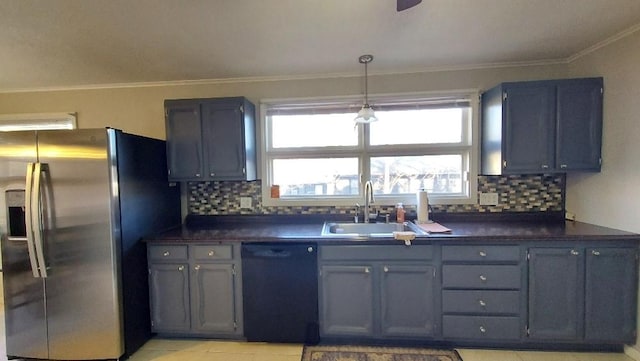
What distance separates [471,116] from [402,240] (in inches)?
56.4

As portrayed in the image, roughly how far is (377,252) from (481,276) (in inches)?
29.9

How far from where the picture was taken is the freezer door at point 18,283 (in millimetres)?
2096

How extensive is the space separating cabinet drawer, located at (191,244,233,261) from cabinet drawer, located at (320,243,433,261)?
2.41 ft

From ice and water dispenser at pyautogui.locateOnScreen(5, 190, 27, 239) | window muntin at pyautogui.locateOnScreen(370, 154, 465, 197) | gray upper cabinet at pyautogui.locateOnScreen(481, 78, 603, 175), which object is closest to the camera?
ice and water dispenser at pyautogui.locateOnScreen(5, 190, 27, 239)

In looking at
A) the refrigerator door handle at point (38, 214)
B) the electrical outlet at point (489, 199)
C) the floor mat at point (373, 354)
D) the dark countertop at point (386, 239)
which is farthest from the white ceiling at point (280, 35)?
the floor mat at point (373, 354)

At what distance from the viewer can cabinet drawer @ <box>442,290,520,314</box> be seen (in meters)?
2.16

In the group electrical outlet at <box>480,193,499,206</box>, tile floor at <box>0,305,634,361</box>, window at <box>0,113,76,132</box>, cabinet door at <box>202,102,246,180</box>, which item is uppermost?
window at <box>0,113,76,132</box>

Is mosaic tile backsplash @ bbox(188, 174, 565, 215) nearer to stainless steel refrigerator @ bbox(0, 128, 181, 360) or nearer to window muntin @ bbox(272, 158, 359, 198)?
window muntin @ bbox(272, 158, 359, 198)

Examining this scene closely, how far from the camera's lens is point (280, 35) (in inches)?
80.9

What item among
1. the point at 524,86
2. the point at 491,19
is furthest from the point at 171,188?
the point at 524,86

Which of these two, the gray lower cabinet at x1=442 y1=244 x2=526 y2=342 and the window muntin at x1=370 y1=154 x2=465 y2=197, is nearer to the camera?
the gray lower cabinet at x1=442 y1=244 x2=526 y2=342

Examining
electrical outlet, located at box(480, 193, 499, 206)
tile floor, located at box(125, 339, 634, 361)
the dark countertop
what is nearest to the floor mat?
tile floor, located at box(125, 339, 634, 361)

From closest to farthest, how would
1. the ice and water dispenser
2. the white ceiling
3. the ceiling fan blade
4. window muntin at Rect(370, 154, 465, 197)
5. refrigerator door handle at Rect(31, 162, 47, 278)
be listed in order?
the ceiling fan blade
the white ceiling
refrigerator door handle at Rect(31, 162, 47, 278)
the ice and water dispenser
window muntin at Rect(370, 154, 465, 197)

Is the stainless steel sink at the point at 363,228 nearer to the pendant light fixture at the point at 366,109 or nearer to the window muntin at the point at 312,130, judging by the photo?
the window muntin at the point at 312,130
